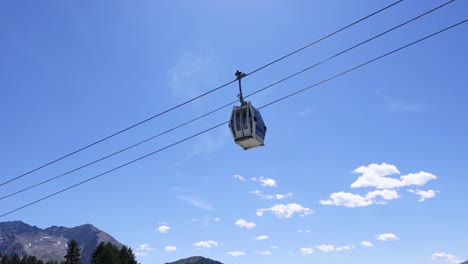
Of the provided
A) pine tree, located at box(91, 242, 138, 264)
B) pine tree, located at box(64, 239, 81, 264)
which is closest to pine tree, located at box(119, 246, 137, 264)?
pine tree, located at box(91, 242, 138, 264)

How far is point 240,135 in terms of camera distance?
1872 centimetres

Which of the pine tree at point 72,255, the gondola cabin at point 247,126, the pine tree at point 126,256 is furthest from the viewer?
the pine tree at point 126,256

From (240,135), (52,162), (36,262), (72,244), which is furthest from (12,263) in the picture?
(240,135)

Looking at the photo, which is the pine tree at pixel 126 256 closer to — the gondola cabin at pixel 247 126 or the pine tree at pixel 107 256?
the pine tree at pixel 107 256

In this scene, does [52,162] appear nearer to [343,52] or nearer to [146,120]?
[146,120]

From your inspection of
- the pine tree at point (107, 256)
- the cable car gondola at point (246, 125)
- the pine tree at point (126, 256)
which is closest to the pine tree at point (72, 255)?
the pine tree at point (107, 256)

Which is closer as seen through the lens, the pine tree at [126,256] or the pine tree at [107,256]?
the pine tree at [107,256]

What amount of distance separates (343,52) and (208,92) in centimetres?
546

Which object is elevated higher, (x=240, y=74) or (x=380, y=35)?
(x=240, y=74)

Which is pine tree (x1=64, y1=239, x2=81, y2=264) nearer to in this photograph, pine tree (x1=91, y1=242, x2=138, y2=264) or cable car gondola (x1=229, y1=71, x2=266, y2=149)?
pine tree (x1=91, y1=242, x2=138, y2=264)

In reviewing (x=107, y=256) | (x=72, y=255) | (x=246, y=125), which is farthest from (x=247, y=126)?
(x=72, y=255)

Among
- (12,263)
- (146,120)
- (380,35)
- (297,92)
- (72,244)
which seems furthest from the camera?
(12,263)

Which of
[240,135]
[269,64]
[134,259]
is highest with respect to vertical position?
[134,259]

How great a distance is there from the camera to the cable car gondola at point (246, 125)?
18.5 m
